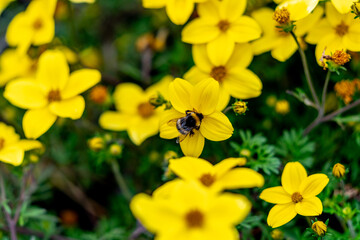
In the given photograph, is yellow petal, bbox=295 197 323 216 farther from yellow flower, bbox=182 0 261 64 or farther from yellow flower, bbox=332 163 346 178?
yellow flower, bbox=182 0 261 64

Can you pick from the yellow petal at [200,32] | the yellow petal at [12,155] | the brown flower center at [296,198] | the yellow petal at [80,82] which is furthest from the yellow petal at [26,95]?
the brown flower center at [296,198]

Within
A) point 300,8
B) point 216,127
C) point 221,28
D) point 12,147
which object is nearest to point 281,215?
point 216,127

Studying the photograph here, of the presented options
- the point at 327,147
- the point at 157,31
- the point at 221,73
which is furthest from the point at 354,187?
the point at 157,31

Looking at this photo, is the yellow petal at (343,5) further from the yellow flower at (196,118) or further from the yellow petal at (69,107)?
the yellow petal at (69,107)

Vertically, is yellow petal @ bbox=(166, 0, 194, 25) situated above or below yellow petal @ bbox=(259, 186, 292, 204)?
above

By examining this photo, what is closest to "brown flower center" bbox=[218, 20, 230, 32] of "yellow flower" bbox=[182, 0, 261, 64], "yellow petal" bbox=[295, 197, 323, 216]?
"yellow flower" bbox=[182, 0, 261, 64]

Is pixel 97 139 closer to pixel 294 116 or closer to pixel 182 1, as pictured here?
pixel 182 1

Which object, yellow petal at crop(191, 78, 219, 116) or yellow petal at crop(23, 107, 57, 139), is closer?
yellow petal at crop(191, 78, 219, 116)
